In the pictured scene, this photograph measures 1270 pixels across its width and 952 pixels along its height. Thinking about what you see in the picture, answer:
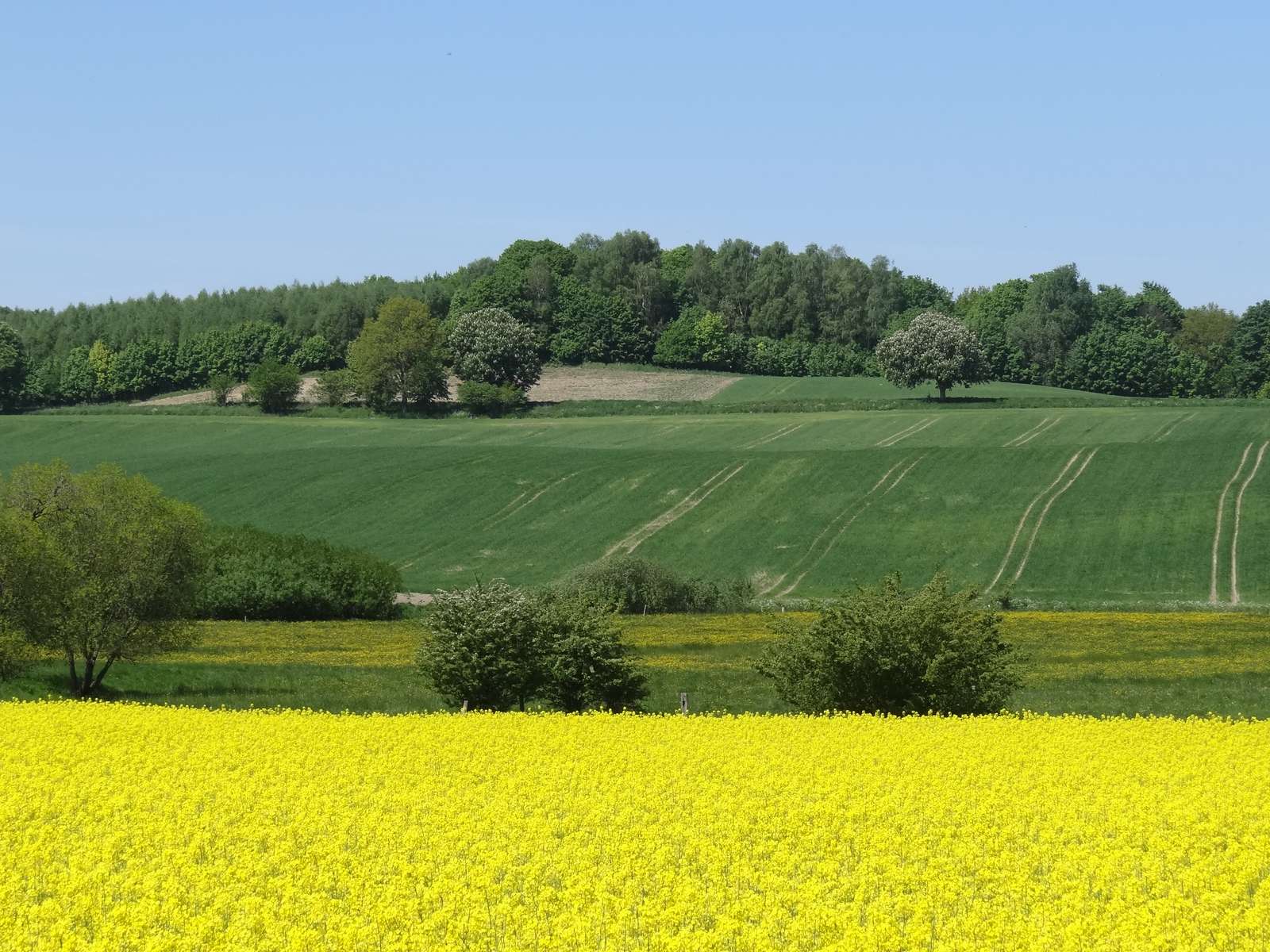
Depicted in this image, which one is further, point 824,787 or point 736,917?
point 824,787

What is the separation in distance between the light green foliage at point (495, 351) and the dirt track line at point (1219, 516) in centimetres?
7546

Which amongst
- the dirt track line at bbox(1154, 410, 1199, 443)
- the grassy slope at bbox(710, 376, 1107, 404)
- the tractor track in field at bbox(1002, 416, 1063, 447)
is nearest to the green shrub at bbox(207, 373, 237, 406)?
the grassy slope at bbox(710, 376, 1107, 404)

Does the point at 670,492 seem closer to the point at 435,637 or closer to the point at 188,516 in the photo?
the point at 188,516

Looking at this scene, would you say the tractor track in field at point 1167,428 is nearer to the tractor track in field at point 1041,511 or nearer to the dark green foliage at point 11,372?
the tractor track in field at point 1041,511

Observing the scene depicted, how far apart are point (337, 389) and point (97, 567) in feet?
369

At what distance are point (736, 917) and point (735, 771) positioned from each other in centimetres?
910

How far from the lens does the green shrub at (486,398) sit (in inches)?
5906

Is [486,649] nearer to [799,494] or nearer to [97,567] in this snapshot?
[97,567]

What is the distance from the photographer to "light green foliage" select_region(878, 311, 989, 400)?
147375 millimetres

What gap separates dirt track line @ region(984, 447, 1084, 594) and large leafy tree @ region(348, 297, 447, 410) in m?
69.6

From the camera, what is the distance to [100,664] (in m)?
52.6

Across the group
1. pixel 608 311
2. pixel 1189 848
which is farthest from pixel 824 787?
pixel 608 311

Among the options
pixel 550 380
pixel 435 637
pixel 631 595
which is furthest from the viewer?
pixel 550 380

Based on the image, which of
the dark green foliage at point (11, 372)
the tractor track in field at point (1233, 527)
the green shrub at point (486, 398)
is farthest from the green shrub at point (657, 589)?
the dark green foliage at point (11, 372)
